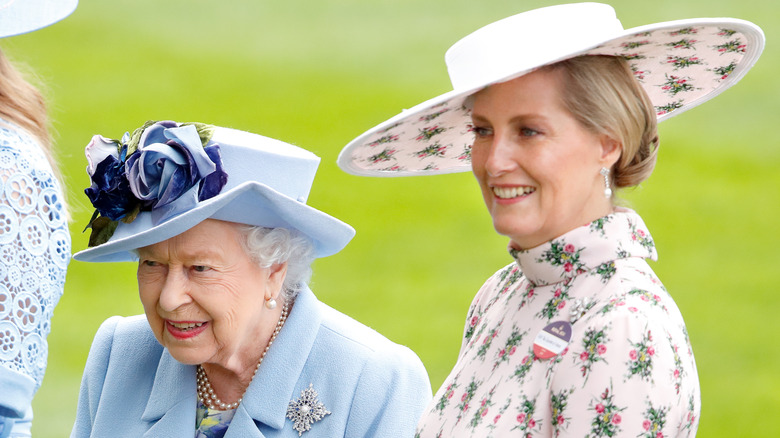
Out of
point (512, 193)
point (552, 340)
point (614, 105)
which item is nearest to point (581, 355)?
point (552, 340)

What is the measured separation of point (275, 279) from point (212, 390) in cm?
43

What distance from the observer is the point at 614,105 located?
2.44 metres

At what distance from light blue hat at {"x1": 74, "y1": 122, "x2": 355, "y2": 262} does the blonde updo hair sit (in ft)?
3.41

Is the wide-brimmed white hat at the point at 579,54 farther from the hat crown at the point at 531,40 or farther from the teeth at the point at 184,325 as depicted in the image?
the teeth at the point at 184,325

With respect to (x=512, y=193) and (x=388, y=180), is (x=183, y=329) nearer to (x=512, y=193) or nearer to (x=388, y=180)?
(x=512, y=193)

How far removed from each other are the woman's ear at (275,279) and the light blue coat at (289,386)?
0.34 ft

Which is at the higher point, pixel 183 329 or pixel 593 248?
pixel 593 248

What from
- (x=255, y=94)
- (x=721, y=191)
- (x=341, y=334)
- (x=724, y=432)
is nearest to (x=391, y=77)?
(x=255, y=94)

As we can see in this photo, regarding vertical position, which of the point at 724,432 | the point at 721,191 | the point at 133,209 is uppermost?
the point at 133,209

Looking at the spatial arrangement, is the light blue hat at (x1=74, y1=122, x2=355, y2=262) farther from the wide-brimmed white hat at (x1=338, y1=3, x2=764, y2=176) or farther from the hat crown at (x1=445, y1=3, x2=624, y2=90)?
the hat crown at (x1=445, y1=3, x2=624, y2=90)

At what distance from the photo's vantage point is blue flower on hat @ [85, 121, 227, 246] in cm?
311

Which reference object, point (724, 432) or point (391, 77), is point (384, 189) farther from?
point (724, 432)

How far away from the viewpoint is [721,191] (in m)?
11.0

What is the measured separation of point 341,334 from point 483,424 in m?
1.18
